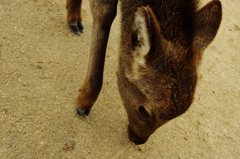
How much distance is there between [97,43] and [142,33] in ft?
3.82

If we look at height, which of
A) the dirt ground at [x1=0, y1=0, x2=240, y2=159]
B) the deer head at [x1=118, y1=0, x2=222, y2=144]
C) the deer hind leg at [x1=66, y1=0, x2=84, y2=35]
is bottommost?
the dirt ground at [x1=0, y1=0, x2=240, y2=159]

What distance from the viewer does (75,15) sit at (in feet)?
15.8

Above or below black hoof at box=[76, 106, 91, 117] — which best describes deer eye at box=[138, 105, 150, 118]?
above

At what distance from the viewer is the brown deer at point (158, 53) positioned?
243 cm

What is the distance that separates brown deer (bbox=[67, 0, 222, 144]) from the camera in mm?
2426

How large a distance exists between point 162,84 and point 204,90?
264 centimetres

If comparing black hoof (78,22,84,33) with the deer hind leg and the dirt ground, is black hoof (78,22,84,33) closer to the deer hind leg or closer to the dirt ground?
the deer hind leg

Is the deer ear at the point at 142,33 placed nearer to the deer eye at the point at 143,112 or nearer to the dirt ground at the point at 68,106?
the deer eye at the point at 143,112

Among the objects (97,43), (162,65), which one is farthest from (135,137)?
(97,43)

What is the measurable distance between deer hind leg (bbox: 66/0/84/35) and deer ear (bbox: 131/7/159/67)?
261 cm

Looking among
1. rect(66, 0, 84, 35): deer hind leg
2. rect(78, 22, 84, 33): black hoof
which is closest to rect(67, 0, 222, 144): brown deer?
rect(66, 0, 84, 35): deer hind leg

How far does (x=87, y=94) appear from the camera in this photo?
3369mm

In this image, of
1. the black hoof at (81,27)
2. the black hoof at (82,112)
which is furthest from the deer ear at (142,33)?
the black hoof at (81,27)

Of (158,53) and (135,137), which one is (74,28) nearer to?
(135,137)
